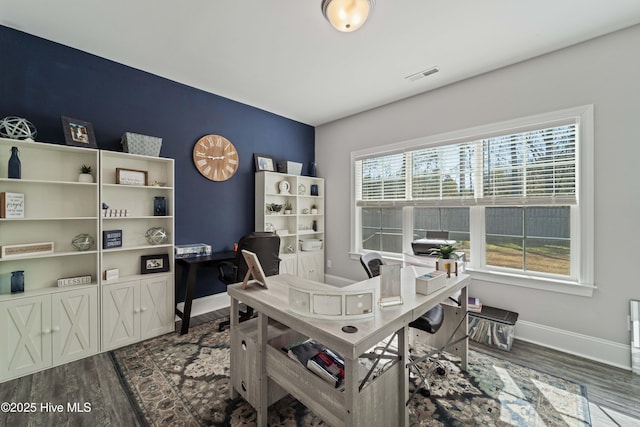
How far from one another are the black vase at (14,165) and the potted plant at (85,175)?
37 cm

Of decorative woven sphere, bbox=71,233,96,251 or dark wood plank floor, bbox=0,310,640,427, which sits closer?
dark wood plank floor, bbox=0,310,640,427

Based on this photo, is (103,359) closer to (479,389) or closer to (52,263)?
(52,263)

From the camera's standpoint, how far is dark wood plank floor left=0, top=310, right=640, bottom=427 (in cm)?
166

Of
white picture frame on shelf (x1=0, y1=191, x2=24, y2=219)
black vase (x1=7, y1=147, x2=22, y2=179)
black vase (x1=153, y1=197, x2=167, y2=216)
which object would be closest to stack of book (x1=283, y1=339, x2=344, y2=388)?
black vase (x1=153, y1=197, x2=167, y2=216)

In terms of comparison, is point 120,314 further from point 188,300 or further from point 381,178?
point 381,178

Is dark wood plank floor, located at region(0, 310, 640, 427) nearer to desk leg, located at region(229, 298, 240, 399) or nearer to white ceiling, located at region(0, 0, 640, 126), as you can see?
desk leg, located at region(229, 298, 240, 399)

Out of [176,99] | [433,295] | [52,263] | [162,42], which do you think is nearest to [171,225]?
[52,263]

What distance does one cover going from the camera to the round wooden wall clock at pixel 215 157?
3.38 metres

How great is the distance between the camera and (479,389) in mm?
1935

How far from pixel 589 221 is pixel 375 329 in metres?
2.53

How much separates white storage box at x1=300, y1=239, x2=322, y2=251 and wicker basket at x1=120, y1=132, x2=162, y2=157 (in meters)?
2.40

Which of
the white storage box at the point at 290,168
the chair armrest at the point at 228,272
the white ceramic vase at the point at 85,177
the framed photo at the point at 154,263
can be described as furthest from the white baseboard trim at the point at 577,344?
the white ceramic vase at the point at 85,177

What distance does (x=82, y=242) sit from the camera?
2439 mm

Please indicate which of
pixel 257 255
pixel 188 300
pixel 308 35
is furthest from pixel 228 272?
pixel 308 35
